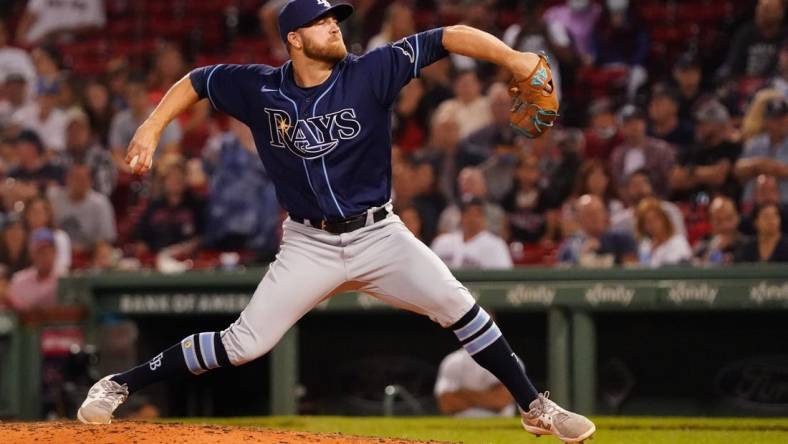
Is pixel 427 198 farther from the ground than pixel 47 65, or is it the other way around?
pixel 47 65

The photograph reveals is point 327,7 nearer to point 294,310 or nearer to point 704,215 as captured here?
point 294,310

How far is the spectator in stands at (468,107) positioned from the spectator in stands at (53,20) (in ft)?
15.3

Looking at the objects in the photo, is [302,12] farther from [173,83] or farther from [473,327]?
[173,83]

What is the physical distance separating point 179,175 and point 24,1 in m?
4.88

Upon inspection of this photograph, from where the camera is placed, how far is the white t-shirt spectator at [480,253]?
27.6ft

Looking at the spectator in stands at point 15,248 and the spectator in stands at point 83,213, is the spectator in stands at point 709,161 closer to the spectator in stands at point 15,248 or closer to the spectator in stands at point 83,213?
the spectator in stands at point 83,213

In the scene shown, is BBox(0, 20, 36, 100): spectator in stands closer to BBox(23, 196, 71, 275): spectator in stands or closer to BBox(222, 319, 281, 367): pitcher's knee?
BBox(23, 196, 71, 275): spectator in stands

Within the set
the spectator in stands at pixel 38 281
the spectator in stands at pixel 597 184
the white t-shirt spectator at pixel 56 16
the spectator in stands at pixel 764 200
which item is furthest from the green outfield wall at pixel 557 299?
the white t-shirt spectator at pixel 56 16

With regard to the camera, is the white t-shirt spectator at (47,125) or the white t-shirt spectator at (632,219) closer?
the white t-shirt spectator at (632,219)

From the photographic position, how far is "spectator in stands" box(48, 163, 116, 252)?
10.3 m

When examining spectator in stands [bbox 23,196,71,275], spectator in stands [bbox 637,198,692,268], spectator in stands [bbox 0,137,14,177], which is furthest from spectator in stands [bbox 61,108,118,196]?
spectator in stands [bbox 637,198,692,268]

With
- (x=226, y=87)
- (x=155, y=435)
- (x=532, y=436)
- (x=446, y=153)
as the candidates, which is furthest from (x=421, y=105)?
(x=155, y=435)

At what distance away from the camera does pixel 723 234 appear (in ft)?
26.5

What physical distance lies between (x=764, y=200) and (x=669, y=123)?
5.37 feet
